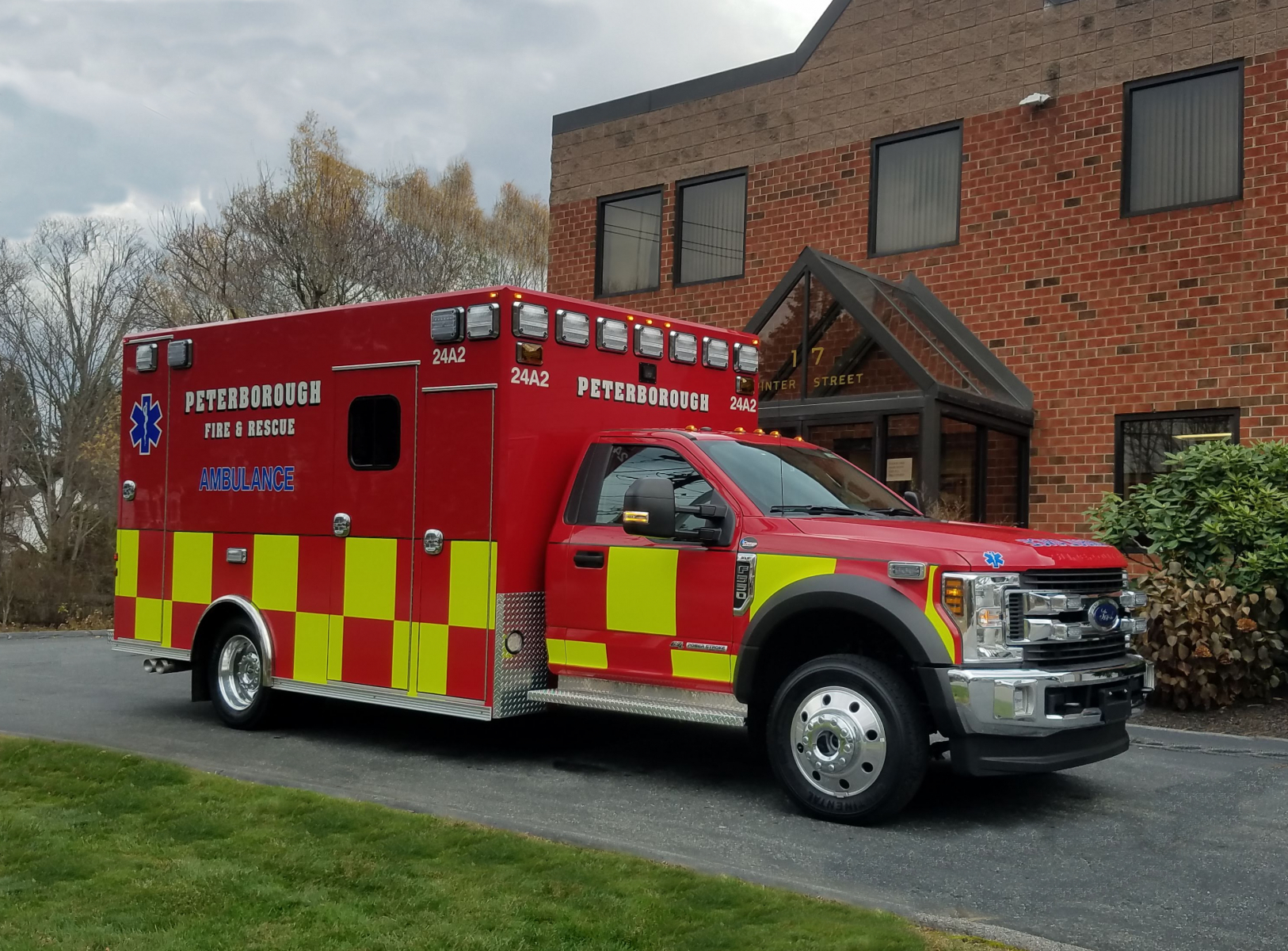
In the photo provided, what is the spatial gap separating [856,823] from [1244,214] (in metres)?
9.27

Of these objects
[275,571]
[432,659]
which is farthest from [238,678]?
[432,659]

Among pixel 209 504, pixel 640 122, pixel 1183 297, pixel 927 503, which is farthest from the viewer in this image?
pixel 640 122

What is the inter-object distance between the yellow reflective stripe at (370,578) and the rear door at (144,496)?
2.00 m

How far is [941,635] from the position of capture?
610 centimetres

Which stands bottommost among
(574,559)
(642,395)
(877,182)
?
(574,559)

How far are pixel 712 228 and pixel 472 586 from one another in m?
10.9

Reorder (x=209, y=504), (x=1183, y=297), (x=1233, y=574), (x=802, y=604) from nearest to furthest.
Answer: (x=802, y=604) < (x=209, y=504) < (x=1233, y=574) < (x=1183, y=297)

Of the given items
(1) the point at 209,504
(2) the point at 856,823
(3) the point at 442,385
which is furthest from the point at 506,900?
(1) the point at 209,504

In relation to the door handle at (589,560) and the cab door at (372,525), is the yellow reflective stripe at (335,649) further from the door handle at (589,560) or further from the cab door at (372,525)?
the door handle at (589,560)

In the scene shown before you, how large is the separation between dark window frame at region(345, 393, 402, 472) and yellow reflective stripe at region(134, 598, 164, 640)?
228 centimetres

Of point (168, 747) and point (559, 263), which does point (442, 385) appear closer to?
point (168, 747)

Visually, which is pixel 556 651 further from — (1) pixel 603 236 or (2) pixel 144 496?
(1) pixel 603 236

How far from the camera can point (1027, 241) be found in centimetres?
1456

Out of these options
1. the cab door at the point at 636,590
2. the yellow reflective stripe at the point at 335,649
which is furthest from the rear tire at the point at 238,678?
the cab door at the point at 636,590
